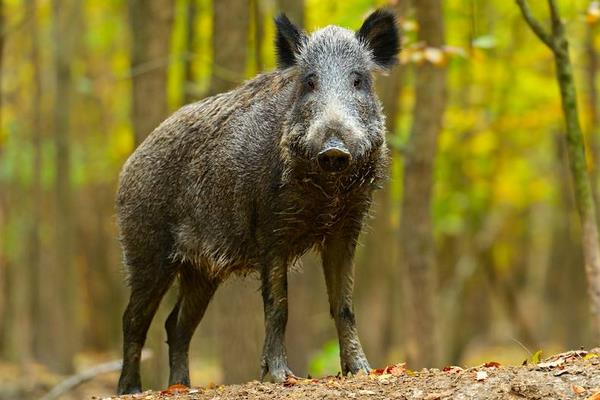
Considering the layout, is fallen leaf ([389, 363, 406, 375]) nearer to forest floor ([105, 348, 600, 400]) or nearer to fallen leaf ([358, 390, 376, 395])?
forest floor ([105, 348, 600, 400])

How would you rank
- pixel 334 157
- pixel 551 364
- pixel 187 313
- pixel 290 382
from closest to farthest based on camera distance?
pixel 551 364 → pixel 334 157 → pixel 290 382 → pixel 187 313

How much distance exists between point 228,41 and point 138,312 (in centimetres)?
423

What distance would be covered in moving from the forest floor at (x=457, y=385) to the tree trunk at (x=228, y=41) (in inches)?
213

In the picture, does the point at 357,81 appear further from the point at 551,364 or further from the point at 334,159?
the point at 551,364

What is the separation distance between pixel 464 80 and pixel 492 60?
670 mm

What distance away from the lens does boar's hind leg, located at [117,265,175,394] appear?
28.0ft

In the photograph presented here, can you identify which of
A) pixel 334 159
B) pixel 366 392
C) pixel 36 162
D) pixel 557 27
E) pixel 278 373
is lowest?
pixel 366 392

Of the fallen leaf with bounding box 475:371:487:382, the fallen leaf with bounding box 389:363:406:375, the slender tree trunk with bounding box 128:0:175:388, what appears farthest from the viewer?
the slender tree trunk with bounding box 128:0:175:388

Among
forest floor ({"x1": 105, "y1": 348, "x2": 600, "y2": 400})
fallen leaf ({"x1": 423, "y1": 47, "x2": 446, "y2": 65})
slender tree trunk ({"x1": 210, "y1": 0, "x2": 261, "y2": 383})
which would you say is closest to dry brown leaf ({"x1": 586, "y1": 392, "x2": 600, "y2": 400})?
forest floor ({"x1": 105, "y1": 348, "x2": 600, "y2": 400})

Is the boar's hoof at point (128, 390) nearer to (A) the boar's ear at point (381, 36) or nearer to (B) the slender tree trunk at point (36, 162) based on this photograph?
(A) the boar's ear at point (381, 36)

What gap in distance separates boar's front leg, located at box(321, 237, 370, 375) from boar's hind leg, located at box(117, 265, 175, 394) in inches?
60.4

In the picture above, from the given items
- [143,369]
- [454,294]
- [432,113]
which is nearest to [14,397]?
[143,369]

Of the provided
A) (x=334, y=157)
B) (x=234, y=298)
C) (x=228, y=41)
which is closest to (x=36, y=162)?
(x=228, y=41)

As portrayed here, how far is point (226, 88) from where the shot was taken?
38.4 ft
